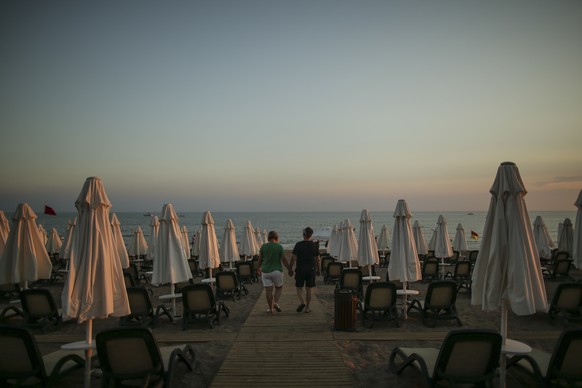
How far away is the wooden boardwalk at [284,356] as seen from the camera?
17.2 feet

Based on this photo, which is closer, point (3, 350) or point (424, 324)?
point (3, 350)

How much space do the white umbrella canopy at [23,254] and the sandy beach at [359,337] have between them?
1.07 metres

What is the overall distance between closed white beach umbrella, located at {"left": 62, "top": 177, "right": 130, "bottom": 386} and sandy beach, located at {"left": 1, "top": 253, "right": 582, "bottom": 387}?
1.18 m

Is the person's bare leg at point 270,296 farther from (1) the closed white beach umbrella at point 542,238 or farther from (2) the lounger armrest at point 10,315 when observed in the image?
(1) the closed white beach umbrella at point 542,238

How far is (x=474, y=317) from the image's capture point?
955 centimetres

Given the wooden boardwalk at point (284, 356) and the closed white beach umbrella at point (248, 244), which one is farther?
the closed white beach umbrella at point (248, 244)

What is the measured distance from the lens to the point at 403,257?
9.02 metres

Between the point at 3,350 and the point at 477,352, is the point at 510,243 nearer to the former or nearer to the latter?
the point at 477,352

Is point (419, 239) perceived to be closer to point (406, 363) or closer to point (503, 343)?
point (406, 363)

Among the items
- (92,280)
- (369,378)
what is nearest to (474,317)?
(369,378)

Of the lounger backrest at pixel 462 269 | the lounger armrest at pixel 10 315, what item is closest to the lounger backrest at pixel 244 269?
the lounger armrest at pixel 10 315

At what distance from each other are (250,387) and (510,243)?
3.71 m

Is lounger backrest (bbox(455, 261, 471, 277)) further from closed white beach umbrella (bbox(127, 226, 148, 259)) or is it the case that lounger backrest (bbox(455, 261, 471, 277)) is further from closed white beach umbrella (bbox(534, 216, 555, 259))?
closed white beach umbrella (bbox(127, 226, 148, 259))

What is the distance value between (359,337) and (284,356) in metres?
1.93
